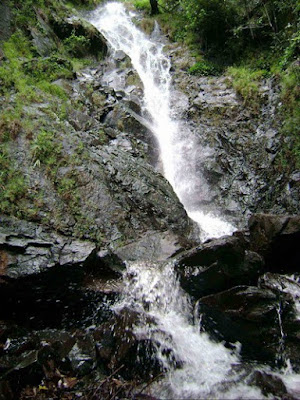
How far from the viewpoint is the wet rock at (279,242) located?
5816 millimetres

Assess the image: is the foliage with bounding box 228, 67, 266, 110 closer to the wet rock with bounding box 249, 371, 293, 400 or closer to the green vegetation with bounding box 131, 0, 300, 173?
the green vegetation with bounding box 131, 0, 300, 173

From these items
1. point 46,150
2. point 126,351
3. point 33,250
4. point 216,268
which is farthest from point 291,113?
point 33,250

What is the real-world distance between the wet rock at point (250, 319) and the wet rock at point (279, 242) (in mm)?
1358

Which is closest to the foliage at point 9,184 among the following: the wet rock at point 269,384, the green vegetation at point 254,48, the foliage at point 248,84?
the wet rock at point 269,384

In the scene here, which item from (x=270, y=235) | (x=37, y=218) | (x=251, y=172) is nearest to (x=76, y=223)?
(x=37, y=218)

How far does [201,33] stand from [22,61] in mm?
9394

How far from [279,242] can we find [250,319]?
207 centimetres

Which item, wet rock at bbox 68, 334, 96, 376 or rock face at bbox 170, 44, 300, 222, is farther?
rock face at bbox 170, 44, 300, 222

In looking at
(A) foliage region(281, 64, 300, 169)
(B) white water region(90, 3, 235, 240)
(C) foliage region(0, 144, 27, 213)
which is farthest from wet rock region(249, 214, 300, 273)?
(C) foliage region(0, 144, 27, 213)

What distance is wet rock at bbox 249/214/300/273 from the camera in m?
5.82

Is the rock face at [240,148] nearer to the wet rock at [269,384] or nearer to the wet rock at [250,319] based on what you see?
the wet rock at [250,319]

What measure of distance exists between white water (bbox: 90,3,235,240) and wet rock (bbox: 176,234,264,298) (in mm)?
2224

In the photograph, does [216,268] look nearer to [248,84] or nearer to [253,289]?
[253,289]

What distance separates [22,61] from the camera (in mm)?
9133
